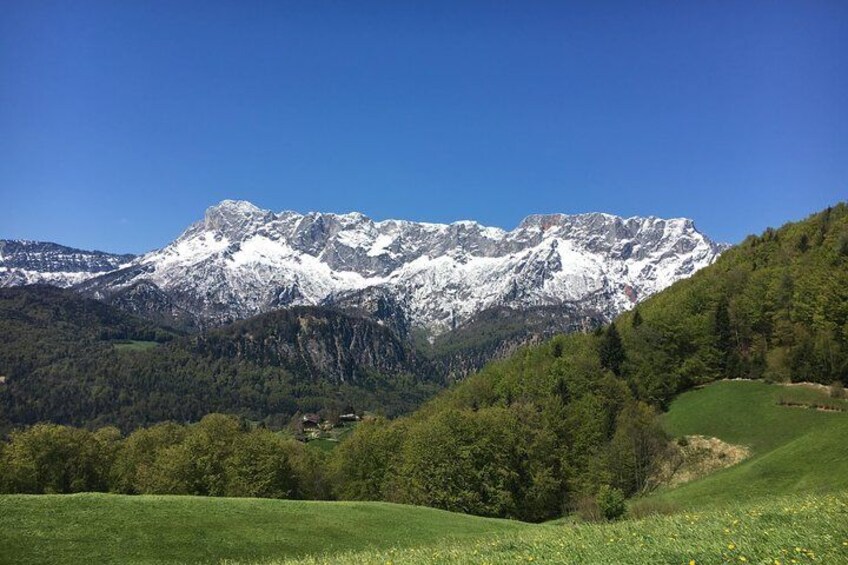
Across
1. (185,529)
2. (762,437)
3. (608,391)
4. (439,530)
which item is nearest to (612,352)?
(608,391)

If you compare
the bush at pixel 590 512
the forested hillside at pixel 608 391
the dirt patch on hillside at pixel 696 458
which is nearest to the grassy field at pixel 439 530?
the bush at pixel 590 512

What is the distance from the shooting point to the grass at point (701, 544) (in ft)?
50.5

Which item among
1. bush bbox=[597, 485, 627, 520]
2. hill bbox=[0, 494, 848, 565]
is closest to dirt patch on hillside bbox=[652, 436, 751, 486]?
bush bbox=[597, 485, 627, 520]

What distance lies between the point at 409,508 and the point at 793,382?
77399mm

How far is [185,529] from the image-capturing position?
34.1m

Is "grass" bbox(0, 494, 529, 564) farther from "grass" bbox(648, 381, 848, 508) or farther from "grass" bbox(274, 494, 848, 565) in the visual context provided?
"grass" bbox(648, 381, 848, 508)

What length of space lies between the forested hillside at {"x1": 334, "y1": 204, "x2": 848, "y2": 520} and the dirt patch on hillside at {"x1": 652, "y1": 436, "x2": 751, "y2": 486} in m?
2.09

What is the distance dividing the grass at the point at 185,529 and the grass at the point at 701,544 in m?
15.0

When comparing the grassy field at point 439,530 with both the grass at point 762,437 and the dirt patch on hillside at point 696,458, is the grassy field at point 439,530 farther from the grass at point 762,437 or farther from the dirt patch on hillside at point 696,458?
the dirt patch on hillside at point 696,458

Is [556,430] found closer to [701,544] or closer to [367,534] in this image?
[367,534]

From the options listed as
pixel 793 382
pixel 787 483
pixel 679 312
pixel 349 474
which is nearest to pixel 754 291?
pixel 679 312

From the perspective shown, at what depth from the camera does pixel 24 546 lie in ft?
93.2

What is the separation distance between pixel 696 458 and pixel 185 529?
2814 inches

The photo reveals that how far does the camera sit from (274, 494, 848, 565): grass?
15391 mm
